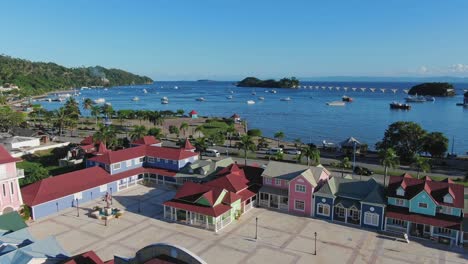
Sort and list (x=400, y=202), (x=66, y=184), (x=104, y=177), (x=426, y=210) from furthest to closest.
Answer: (x=104, y=177) → (x=66, y=184) → (x=400, y=202) → (x=426, y=210)

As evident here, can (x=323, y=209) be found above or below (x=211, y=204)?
below

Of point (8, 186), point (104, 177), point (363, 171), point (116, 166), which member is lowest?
→ point (363, 171)

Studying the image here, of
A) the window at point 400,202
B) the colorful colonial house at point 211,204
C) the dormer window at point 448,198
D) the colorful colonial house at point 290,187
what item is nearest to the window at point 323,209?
Answer: the colorful colonial house at point 290,187

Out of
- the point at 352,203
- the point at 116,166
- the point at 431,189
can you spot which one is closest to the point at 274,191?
the point at 352,203

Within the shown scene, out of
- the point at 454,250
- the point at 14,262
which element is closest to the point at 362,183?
the point at 454,250

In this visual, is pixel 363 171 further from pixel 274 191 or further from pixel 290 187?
pixel 274 191

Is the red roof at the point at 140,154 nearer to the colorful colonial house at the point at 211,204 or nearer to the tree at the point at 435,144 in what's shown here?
the colorful colonial house at the point at 211,204
